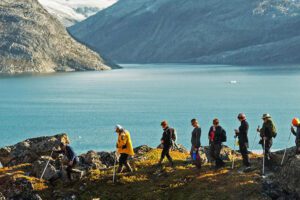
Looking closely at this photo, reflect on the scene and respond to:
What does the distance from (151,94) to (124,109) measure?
41234 millimetres

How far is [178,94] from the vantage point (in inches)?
7160

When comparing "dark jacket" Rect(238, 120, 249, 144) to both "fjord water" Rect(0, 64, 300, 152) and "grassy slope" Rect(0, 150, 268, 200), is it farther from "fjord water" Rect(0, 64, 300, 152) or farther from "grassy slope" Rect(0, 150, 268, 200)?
"fjord water" Rect(0, 64, 300, 152)

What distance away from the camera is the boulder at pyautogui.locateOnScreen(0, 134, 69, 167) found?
115 ft

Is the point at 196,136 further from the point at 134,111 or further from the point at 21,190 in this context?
the point at 134,111

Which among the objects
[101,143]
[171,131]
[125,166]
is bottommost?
[101,143]

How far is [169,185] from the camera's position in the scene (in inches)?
1032

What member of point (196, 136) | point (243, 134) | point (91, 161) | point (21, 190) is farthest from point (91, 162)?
point (243, 134)

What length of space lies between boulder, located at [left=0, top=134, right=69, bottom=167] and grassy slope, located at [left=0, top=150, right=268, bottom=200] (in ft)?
23.2

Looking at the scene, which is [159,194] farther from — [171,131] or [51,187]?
[51,187]

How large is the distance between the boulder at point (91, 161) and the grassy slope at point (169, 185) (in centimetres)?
225

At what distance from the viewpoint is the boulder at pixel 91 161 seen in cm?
3102

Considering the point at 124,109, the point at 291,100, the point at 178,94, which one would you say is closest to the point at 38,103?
the point at 124,109

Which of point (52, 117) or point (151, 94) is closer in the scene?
point (52, 117)

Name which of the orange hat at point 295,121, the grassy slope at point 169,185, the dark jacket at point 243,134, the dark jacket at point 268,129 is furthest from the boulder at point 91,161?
the orange hat at point 295,121
